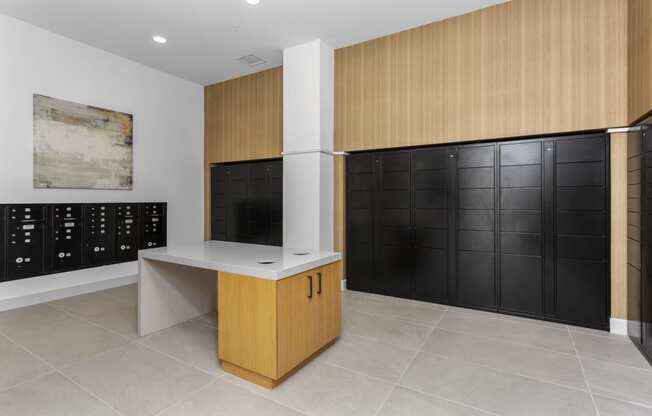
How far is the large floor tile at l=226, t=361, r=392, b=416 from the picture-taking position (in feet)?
6.70

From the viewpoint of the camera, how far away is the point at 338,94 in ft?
16.0

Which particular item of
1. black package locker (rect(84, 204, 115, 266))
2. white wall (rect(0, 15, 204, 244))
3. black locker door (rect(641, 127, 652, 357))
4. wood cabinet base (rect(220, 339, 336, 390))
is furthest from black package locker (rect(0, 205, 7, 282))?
black locker door (rect(641, 127, 652, 357))

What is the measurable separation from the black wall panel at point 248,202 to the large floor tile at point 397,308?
179 cm

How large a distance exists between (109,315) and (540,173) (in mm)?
5093

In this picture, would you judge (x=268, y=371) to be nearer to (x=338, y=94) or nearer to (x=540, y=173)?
(x=540, y=173)

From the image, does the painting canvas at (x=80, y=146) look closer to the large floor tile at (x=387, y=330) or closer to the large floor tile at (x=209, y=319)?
the large floor tile at (x=209, y=319)

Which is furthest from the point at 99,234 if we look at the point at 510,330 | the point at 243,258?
the point at 510,330

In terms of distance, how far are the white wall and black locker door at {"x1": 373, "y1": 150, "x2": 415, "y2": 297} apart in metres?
3.80

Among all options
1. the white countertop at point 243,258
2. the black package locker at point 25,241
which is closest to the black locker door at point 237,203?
the white countertop at point 243,258

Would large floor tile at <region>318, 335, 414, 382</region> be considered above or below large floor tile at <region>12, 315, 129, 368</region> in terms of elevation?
below

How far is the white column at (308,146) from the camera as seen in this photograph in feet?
15.0

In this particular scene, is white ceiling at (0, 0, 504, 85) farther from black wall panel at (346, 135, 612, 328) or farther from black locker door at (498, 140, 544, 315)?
black locker door at (498, 140, 544, 315)

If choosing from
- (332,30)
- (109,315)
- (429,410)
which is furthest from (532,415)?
(332,30)

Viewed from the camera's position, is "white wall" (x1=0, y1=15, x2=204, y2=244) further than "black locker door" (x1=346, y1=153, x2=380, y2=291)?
No
